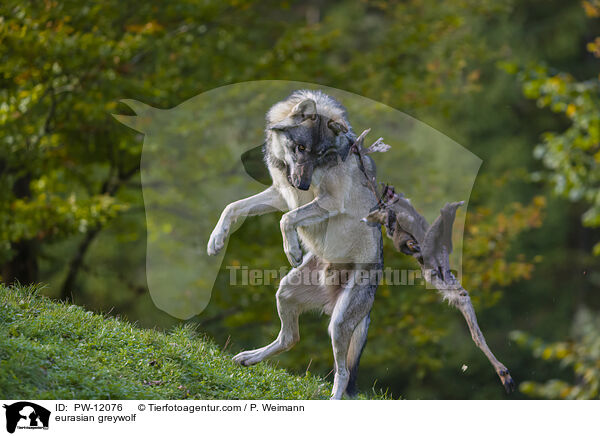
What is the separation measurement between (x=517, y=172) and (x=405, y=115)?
364 centimetres

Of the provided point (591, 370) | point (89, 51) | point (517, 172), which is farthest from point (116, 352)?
point (517, 172)

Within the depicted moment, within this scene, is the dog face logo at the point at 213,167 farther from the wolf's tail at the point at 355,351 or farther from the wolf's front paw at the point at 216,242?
the wolf's front paw at the point at 216,242

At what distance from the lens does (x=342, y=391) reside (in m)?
5.95

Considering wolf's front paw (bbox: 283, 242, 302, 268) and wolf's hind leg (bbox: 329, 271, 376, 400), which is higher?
wolf's front paw (bbox: 283, 242, 302, 268)

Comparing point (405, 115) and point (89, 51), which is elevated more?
point (89, 51)

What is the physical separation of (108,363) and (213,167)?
568cm

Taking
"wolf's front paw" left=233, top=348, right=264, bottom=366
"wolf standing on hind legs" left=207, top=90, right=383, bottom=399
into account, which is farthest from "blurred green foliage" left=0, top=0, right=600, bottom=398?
"wolf standing on hind legs" left=207, top=90, right=383, bottom=399

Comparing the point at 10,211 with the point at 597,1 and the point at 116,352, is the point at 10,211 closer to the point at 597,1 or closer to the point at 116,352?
the point at 116,352

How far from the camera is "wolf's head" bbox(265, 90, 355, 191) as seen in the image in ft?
17.7
